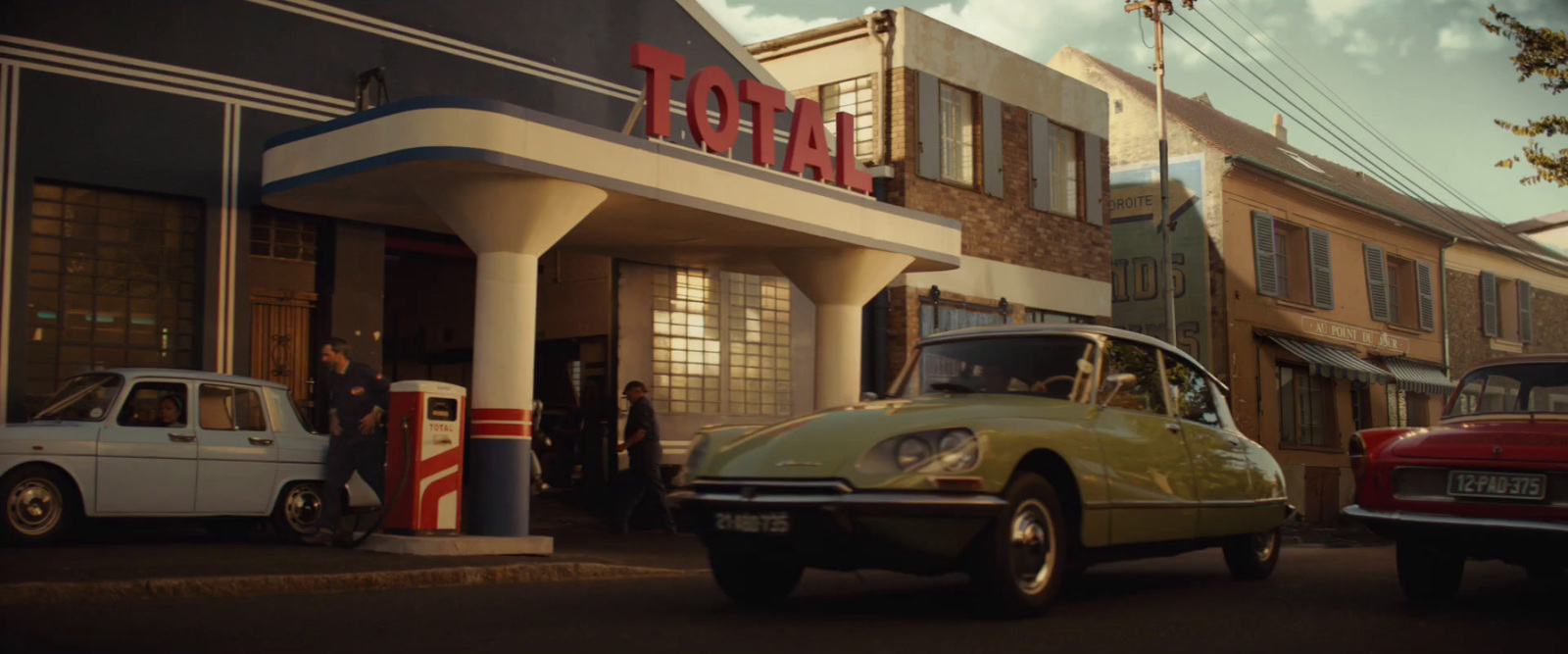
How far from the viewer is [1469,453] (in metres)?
7.51

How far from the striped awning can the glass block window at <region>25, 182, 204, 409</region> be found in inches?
831

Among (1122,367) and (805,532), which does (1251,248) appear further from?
(805,532)

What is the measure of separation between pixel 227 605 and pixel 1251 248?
23959 millimetres

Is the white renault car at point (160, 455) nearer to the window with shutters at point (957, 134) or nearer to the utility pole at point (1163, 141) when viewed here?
the window with shutters at point (957, 134)

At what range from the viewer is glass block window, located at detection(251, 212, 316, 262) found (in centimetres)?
1317

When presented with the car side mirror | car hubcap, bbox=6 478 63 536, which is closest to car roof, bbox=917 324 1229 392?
the car side mirror

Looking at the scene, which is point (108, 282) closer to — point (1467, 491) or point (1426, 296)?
point (1467, 491)

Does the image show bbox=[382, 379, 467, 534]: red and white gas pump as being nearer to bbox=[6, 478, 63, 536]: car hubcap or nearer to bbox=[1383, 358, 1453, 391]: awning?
bbox=[6, 478, 63, 536]: car hubcap

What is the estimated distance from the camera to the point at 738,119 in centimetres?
1408

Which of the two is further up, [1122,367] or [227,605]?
[1122,367]

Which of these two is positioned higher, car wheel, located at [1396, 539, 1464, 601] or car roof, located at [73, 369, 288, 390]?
car roof, located at [73, 369, 288, 390]

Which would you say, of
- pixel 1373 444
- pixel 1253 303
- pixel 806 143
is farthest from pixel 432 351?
pixel 1253 303

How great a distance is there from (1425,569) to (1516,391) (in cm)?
162

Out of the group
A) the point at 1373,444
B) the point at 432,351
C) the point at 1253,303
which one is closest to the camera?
the point at 1373,444
